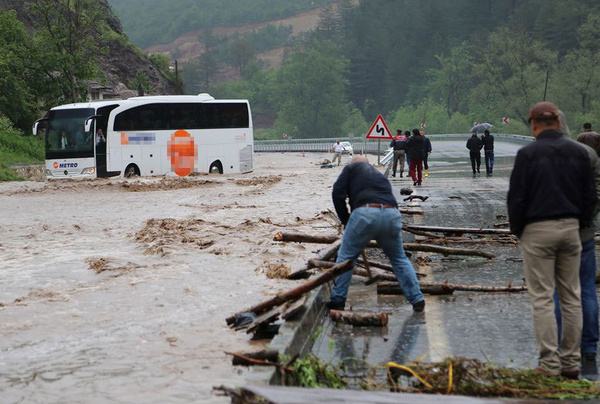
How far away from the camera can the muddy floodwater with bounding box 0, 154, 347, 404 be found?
770 cm

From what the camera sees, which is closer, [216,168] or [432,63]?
[216,168]

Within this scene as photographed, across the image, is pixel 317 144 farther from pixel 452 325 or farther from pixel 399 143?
pixel 452 325

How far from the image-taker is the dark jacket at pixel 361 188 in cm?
929

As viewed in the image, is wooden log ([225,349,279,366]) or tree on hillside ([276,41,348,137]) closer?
wooden log ([225,349,279,366])

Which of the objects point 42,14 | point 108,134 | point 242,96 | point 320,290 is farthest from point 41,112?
point 242,96

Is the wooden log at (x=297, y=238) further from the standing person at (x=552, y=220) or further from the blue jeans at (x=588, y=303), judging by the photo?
the standing person at (x=552, y=220)

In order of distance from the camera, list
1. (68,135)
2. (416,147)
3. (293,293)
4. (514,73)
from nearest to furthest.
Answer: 1. (293,293)
2. (416,147)
3. (68,135)
4. (514,73)

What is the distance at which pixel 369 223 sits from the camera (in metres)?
9.17

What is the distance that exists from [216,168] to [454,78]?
101 meters

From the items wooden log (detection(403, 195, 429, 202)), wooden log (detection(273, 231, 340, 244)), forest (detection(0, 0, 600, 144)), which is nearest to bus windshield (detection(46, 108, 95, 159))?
wooden log (detection(403, 195, 429, 202))

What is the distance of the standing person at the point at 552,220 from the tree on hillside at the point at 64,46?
2102 inches

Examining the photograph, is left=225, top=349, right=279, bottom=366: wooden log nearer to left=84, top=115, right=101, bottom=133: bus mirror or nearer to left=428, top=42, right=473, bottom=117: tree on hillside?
left=84, top=115, right=101, bottom=133: bus mirror

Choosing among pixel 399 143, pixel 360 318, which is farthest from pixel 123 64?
pixel 360 318

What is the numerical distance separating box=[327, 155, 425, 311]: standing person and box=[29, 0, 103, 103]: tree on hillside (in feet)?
166
